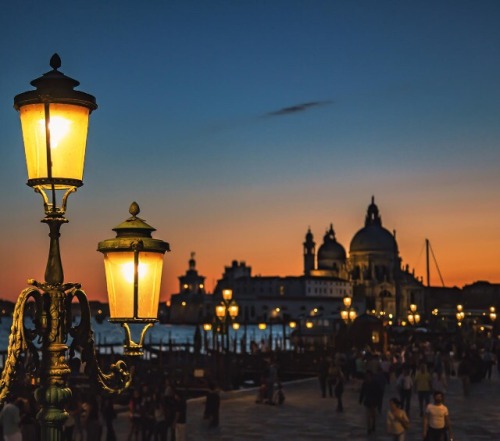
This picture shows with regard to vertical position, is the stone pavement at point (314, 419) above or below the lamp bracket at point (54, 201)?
below

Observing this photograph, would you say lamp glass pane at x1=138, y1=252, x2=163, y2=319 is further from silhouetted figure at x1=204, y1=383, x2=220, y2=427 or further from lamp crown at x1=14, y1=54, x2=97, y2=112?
silhouetted figure at x1=204, y1=383, x2=220, y2=427

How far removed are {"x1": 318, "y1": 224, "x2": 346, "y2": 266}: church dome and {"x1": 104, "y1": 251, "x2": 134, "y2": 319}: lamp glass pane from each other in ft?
591

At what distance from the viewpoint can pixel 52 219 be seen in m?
4.57

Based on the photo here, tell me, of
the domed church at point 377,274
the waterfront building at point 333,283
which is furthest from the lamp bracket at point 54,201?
the domed church at point 377,274

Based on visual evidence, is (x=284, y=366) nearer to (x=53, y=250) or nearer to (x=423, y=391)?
(x=423, y=391)

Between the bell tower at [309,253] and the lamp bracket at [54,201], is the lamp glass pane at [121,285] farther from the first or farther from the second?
the bell tower at [309,253]

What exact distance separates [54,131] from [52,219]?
0.42 metres

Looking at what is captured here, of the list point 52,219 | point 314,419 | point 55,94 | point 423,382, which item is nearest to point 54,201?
point 52,219

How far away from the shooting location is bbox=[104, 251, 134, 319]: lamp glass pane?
16.6ft

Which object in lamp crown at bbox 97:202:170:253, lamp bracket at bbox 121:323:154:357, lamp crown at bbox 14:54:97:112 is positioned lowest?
lamp bracket at bbox 121:323:154:357

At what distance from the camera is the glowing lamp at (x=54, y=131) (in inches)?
178

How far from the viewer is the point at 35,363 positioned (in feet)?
15.0

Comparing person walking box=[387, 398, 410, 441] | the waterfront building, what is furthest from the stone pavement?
the waterfront building

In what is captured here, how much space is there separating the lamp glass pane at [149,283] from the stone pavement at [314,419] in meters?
14.4
